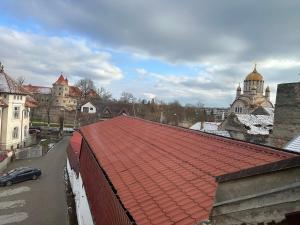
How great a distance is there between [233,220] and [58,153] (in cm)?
3978

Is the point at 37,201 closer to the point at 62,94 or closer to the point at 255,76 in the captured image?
the point at 255,76

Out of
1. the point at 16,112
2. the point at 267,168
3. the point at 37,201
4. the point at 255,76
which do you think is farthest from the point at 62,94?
the point at 267,168

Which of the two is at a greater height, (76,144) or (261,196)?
(261,196)

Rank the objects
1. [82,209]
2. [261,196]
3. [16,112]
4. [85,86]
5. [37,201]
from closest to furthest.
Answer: [261,196], [82,209], [37,201], [16,112], [85,86]

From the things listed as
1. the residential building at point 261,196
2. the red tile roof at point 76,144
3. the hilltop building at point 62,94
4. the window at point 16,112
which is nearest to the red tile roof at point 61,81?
the hilltop building at point 62,94

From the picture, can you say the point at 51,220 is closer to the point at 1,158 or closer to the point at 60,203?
the point at 60,203

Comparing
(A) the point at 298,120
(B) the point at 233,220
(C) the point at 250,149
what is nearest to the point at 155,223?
(B) the point at 233,220

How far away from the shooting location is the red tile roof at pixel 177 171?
4.55 metres

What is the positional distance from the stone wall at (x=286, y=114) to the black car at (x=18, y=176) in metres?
19.0

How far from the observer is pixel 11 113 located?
125ft

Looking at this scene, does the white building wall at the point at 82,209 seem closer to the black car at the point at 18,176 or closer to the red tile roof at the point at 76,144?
the red tile roof at the point at 76,144

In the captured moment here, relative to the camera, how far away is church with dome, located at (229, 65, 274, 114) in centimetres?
7119

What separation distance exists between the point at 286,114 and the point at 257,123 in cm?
1402

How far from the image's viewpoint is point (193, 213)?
164 inches
